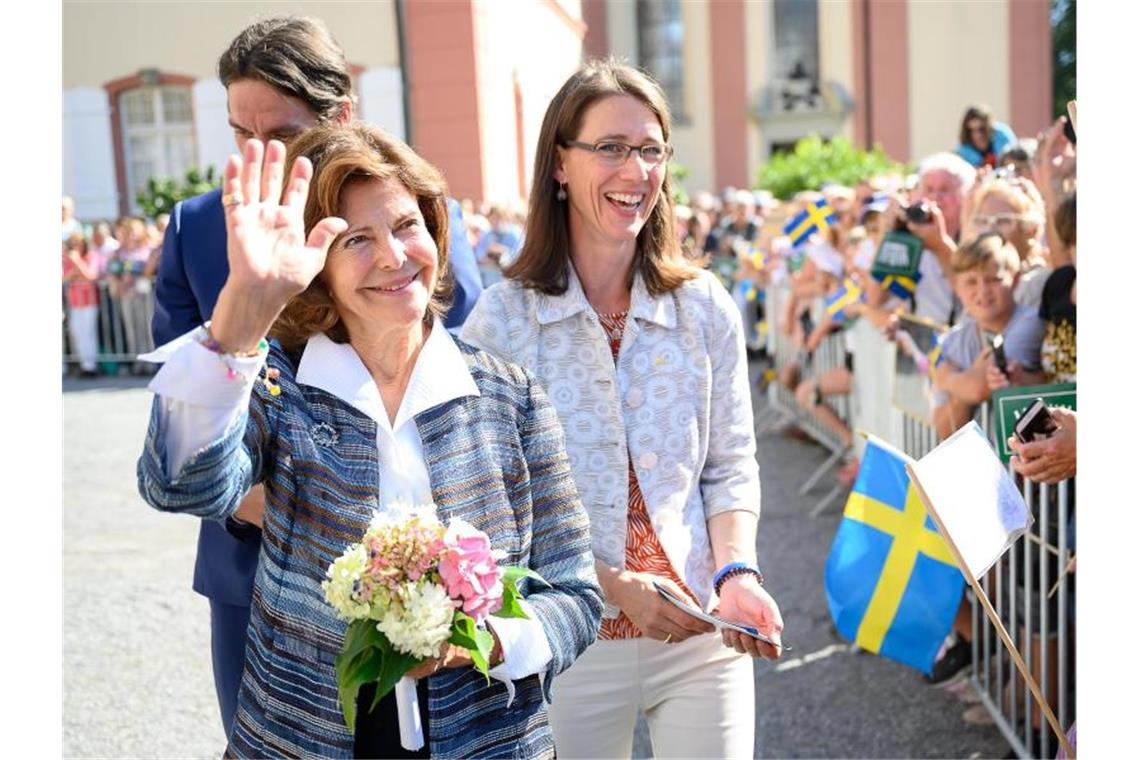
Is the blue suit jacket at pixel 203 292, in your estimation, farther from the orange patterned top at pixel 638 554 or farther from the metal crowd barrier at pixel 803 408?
the metal crowd barrier at pixel 803 408

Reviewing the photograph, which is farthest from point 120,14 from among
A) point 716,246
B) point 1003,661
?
point 1003,661

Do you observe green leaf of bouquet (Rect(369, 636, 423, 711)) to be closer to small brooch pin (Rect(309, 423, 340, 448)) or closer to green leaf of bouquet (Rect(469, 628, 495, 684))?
green leaf of bouquet (Rect(469, 628, 495, 684))

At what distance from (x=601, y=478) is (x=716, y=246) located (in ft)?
45.5

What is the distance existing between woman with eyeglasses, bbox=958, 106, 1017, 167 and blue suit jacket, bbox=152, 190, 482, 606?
684 centimetres

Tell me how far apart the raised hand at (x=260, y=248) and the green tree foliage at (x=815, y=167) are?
23.8 meters

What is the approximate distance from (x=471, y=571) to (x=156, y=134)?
22.0 m

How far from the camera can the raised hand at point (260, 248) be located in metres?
1.64

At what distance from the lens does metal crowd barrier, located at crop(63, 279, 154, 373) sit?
1545cm

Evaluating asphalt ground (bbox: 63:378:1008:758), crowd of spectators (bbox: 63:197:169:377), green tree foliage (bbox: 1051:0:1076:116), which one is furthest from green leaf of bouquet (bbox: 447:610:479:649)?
green tree foliage (bbox: 1051:0:1076:116)

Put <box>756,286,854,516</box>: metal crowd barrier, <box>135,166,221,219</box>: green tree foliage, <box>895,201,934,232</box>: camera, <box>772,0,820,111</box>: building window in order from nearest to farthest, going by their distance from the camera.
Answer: <box>895,201,934,232</box>: camera, <box>756,286,854,516</box>: metal crowd barrier, <box>135,166,221,219</box>: green tree foliage, <box>772,0,820,111</box>: building window

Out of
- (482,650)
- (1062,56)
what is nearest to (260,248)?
(482,650)

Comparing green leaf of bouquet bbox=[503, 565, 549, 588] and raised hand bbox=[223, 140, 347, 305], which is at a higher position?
raised hand bbox=[223, 140, 347, 305]

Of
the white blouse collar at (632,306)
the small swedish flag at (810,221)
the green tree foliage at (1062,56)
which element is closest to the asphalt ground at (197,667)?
the white blouse collar at (632,306)

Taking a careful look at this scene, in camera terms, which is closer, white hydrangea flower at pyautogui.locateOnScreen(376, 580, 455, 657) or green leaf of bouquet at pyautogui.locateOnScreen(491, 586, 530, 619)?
white hydrangea flower at pyautogui.locateOnScreen(376, 580, 455, 657)
